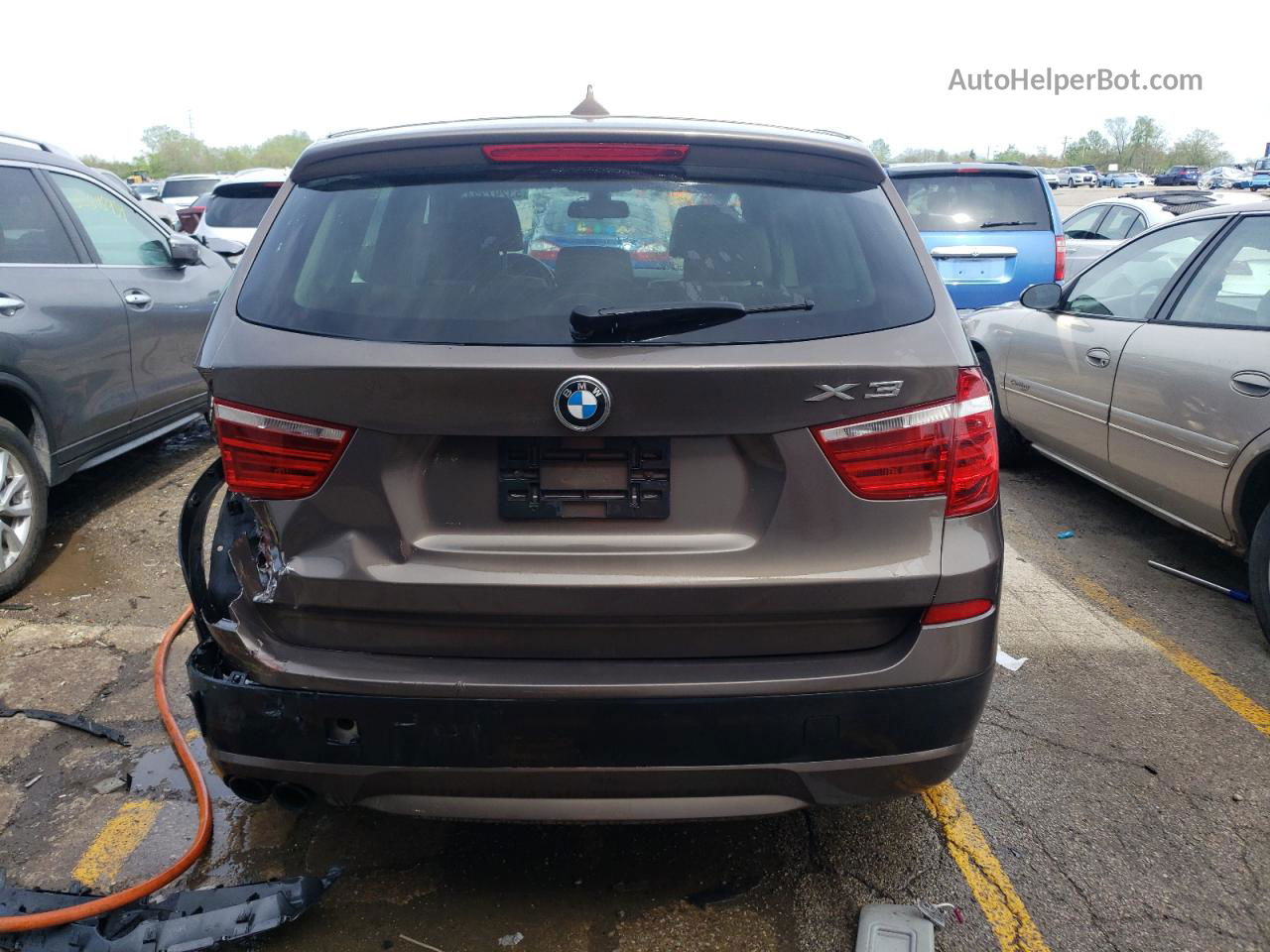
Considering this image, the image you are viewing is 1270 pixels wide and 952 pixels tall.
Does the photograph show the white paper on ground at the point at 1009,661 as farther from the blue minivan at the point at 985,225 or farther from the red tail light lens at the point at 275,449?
the blue minivan at the point at 985,225

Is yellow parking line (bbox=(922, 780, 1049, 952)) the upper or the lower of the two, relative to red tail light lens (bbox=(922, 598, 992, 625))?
lower

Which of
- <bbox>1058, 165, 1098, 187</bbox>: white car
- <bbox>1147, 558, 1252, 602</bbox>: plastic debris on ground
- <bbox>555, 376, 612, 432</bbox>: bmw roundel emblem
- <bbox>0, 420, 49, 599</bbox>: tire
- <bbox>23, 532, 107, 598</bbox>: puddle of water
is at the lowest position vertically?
<bbox>1058, 165, 1098, 187</bbox>: white car

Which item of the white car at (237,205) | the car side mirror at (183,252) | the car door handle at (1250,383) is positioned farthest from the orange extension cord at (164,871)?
the white car at (237,205)

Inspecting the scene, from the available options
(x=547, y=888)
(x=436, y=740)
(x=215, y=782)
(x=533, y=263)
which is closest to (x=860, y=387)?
(x=533, y=263)

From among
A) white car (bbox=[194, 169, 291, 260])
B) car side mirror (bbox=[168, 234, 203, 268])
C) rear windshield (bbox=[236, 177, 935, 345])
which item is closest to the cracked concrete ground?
rear windshield (bbox=[236, 177, 935, 345])

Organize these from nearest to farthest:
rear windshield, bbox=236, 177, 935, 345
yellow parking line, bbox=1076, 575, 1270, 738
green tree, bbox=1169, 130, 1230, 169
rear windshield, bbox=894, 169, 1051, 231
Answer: rear windshield, bbox=236, 177, 935, 345 → yellow parking line, bbox=1076, 575, 1270, 738 → rear windshield, bbox=894, 169, 1051, 231 → green tree, bbox=1169, 130, 1230, 169

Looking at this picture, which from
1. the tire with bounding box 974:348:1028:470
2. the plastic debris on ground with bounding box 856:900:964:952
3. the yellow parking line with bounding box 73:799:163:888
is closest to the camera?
the plastic debris on ground with bounding box 856:900:964:952

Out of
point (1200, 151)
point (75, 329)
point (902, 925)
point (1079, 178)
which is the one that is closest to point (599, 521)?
point (902, 925)

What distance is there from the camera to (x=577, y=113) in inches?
111

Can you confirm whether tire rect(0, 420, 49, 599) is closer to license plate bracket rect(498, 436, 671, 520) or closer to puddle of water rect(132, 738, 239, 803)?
puddle of water rect(132, 738, 239, 803)

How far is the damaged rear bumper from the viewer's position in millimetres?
2090

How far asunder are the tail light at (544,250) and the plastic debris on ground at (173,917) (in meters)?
1.61

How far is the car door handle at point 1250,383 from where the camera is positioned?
12.7ft

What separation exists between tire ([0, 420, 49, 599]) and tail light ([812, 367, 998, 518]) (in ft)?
12.8
